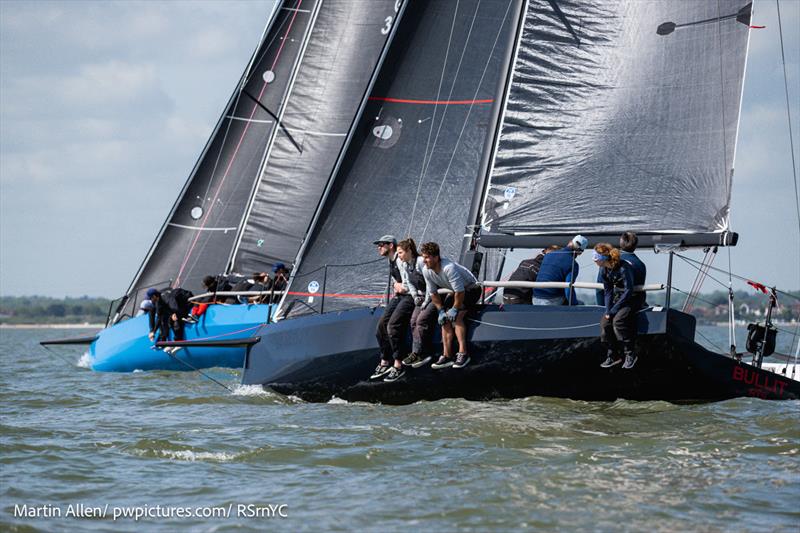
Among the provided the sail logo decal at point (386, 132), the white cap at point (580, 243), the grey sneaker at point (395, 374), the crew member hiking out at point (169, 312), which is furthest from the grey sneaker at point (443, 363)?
the crew member hiking out at point (169, 312)

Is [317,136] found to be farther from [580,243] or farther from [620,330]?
[620,330]

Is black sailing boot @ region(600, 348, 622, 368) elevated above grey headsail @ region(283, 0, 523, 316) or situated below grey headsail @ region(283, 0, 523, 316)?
below

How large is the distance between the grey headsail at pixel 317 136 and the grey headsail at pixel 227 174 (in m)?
1.53

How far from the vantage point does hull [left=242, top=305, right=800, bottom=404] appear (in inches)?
407

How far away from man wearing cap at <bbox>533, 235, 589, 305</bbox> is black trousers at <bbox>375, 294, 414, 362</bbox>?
1.30 meters

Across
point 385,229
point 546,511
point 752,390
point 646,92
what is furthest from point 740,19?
point 546,511

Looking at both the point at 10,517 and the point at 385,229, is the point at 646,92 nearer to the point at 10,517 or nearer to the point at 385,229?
the point at 385,229

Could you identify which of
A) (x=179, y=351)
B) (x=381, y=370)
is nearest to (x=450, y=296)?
(x=381, y=370)

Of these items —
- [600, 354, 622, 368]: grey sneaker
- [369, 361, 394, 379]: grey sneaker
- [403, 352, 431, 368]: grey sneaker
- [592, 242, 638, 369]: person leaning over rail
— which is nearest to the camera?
[592, 242, 638, 369]: person leaning over rail

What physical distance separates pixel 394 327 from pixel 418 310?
0.31 m

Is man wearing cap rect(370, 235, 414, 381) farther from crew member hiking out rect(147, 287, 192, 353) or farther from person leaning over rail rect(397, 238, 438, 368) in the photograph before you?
crew member hiking out rect(147, 287, 192, 353)

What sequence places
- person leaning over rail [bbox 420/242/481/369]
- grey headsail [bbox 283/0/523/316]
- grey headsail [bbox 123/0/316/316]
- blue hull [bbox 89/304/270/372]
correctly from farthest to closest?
1. grey headsail [bbox 123/0/316/316]
2. blue hull [bbox 89/304/270/372]
3. grey headsail [bbox 283/0/523/316]
4. person leaning over rail [bbox 420/242/481/369]

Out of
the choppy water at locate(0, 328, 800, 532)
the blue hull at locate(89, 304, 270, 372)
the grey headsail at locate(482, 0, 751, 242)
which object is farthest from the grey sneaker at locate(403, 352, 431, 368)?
the blue hull at locate(89, 304, 270, 372)

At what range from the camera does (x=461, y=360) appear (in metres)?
10.9
